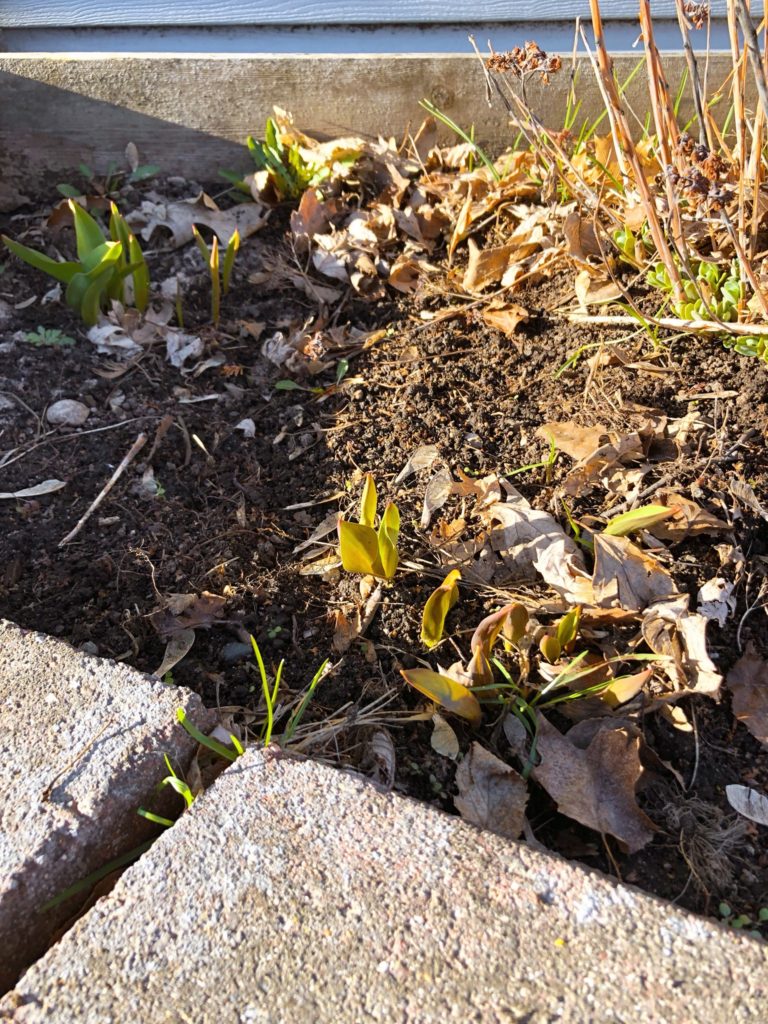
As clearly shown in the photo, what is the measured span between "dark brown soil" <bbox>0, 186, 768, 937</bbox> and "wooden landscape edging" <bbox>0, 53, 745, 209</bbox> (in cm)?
73

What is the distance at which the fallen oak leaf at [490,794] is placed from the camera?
133 centimetres

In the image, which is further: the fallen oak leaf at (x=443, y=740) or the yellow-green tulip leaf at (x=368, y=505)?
the yellow-green tulip leaf at (x=368, y=505)

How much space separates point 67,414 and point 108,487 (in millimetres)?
324

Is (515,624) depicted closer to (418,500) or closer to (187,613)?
(418,500)

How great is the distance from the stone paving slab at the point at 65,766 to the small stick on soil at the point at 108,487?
385 mm

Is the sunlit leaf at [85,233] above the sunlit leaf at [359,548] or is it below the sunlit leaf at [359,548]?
above

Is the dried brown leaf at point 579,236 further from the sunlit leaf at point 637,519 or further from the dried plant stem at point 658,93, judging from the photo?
the sunlit leaf at point 637,519

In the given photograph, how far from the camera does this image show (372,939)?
107cm

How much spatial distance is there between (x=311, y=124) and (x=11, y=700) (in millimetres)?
2237

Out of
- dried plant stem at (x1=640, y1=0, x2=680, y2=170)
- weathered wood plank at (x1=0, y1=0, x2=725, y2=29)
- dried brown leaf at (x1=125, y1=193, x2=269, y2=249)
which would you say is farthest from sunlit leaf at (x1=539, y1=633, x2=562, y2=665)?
weathered wood plank at (x1=0, y1=0, x2=725, y2=29)

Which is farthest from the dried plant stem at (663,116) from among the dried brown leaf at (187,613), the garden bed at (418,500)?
the dried brown leaf at (187,613)

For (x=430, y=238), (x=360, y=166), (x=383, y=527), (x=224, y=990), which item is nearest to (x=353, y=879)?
(x=224, y=990)

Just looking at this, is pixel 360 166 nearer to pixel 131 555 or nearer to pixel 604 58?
pixel 604 58

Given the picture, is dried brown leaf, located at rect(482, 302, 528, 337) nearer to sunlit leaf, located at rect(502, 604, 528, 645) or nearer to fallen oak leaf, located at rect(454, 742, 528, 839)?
sunlit leaf, located at rect(502, 604, 528, 645)
